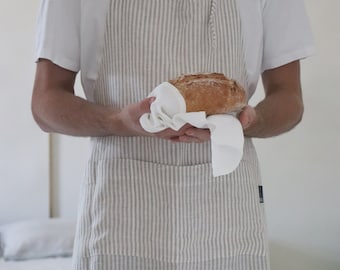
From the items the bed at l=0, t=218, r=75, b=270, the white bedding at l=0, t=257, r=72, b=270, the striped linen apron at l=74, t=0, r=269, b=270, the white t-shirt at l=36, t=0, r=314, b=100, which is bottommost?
the white bedding at l=0, t=257, r=72, b=270

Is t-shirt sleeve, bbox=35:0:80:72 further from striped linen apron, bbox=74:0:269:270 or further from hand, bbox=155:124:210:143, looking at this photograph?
hand, bbox=155:124:210:143

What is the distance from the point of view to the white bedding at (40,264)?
207cm

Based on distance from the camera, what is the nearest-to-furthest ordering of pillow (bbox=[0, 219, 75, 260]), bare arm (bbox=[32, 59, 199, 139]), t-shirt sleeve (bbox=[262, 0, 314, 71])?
bare arm (bbox=[32, 59, 199, 139]) → t-shirt sleeve (bbox=[262, 0, 314, 71]) → pillow (bbox=[0, 219, 75, 260])

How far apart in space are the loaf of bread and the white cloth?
0.04ft

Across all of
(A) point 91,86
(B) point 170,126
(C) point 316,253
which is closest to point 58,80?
(A) point 91,86

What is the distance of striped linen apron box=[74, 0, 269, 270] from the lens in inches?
32.9

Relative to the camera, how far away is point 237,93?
76 cm

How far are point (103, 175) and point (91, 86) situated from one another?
0.59ft

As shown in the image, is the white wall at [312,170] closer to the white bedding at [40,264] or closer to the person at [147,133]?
the white bedding at [40,264]

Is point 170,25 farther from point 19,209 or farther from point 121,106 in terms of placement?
point 19,209

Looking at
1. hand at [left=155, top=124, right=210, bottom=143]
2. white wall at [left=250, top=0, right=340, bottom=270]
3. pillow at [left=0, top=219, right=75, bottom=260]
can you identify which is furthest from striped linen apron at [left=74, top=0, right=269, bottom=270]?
pillow at [left=0, top=219, right=75, bottom=260]

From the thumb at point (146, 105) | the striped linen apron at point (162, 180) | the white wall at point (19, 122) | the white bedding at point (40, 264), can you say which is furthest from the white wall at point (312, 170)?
the thumb at point (146, 105)

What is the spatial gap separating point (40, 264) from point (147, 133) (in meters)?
1.53

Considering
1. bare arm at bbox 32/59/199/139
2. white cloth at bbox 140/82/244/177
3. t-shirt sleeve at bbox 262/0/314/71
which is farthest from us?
t-shirt sleeve at bbox 262/0/314/71
